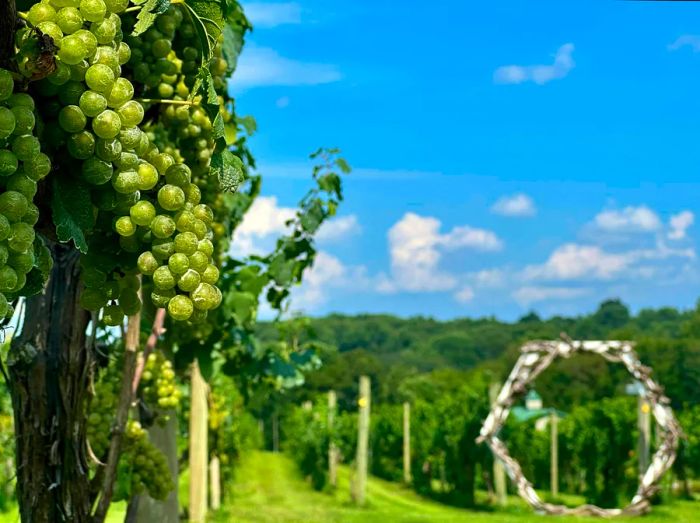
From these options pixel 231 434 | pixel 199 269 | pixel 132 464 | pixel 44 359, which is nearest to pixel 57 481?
pixel 44 359

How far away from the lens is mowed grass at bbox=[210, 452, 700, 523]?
14.3 m

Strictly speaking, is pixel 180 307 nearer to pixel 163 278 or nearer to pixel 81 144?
pixel 163 278

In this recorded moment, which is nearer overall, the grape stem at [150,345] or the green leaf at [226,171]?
the green leaf at [226,171]

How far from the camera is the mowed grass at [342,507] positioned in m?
14.3

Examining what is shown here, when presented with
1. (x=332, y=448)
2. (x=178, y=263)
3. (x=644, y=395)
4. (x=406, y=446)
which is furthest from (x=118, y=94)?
(x=406, y=446)

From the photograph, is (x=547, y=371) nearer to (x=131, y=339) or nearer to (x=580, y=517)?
(x=580, y=517)

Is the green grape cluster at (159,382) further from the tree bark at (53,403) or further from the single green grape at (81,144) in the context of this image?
the single green grape at (81,144)

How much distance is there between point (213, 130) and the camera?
1.43 meters

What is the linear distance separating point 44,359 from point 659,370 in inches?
1884

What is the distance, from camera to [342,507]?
59.4 ft

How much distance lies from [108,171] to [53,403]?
4.37 feet

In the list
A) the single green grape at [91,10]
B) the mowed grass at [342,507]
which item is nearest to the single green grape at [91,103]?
the single green grape at [91,10]

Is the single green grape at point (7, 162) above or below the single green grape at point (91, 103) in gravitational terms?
below

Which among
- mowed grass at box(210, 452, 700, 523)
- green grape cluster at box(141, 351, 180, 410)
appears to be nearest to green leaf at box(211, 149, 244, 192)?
green grape cluster at box(141, 351, 180, 410)
